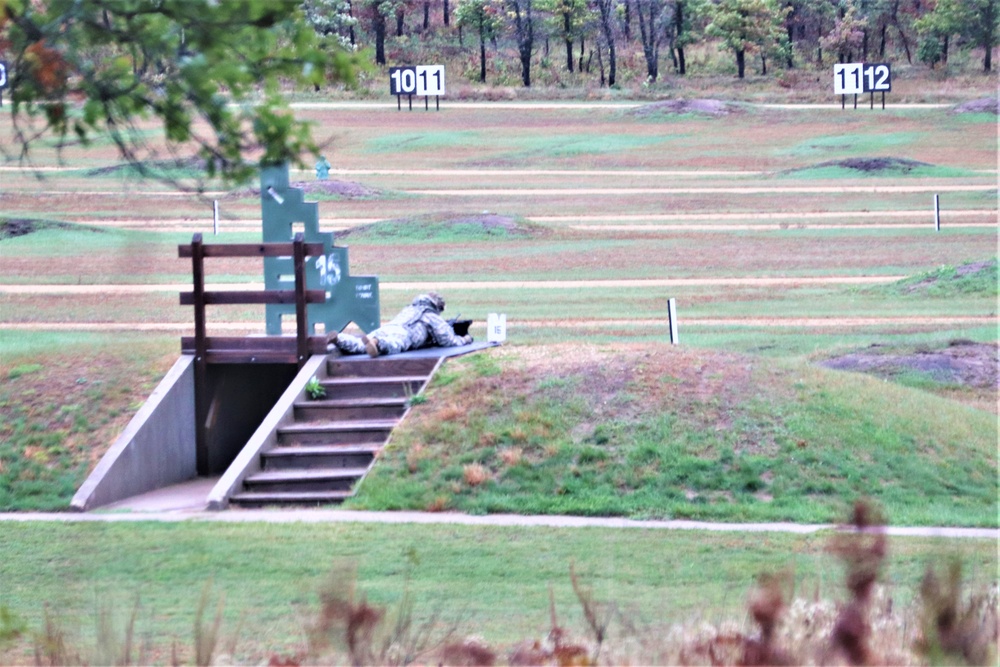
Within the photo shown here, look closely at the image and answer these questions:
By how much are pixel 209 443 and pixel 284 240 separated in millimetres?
2432

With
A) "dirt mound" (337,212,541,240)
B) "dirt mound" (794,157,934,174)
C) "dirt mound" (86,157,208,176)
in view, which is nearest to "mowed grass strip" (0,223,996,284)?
"dirt mound" (337,212,541,240)

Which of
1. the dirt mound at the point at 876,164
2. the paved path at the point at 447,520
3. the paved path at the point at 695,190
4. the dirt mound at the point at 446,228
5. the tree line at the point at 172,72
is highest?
the tree line at the point at 172,72

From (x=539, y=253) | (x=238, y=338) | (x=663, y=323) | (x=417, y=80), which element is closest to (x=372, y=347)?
(x=238, y=338)

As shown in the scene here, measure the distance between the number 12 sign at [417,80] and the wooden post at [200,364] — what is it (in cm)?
3421

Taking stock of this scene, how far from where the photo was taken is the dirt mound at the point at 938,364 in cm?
1756

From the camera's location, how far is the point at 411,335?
14820 mm

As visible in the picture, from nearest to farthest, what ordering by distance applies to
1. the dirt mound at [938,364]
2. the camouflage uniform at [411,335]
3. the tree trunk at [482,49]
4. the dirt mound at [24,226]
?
the camouflage uniform at [411,335]
the dirt mound at [938,364]
the dirt mound at [24,226]
the tree trunk at [482,49]

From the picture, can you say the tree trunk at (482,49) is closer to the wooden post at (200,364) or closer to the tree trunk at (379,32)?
the tree trunk at (379,32)

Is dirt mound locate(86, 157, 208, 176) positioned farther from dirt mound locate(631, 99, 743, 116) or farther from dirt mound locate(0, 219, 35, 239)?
dirt mound locate(631, 99, 743, 116)

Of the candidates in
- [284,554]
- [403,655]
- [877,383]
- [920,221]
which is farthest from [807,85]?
[403,655]

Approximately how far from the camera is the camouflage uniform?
14.5 metres

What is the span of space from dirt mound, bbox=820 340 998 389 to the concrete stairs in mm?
6677

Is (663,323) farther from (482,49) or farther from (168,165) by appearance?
(482,49)

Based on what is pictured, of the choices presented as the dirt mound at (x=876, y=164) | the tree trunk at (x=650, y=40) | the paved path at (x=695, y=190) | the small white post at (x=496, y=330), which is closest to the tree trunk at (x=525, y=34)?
the tree trunk at (x=650, y=40)
